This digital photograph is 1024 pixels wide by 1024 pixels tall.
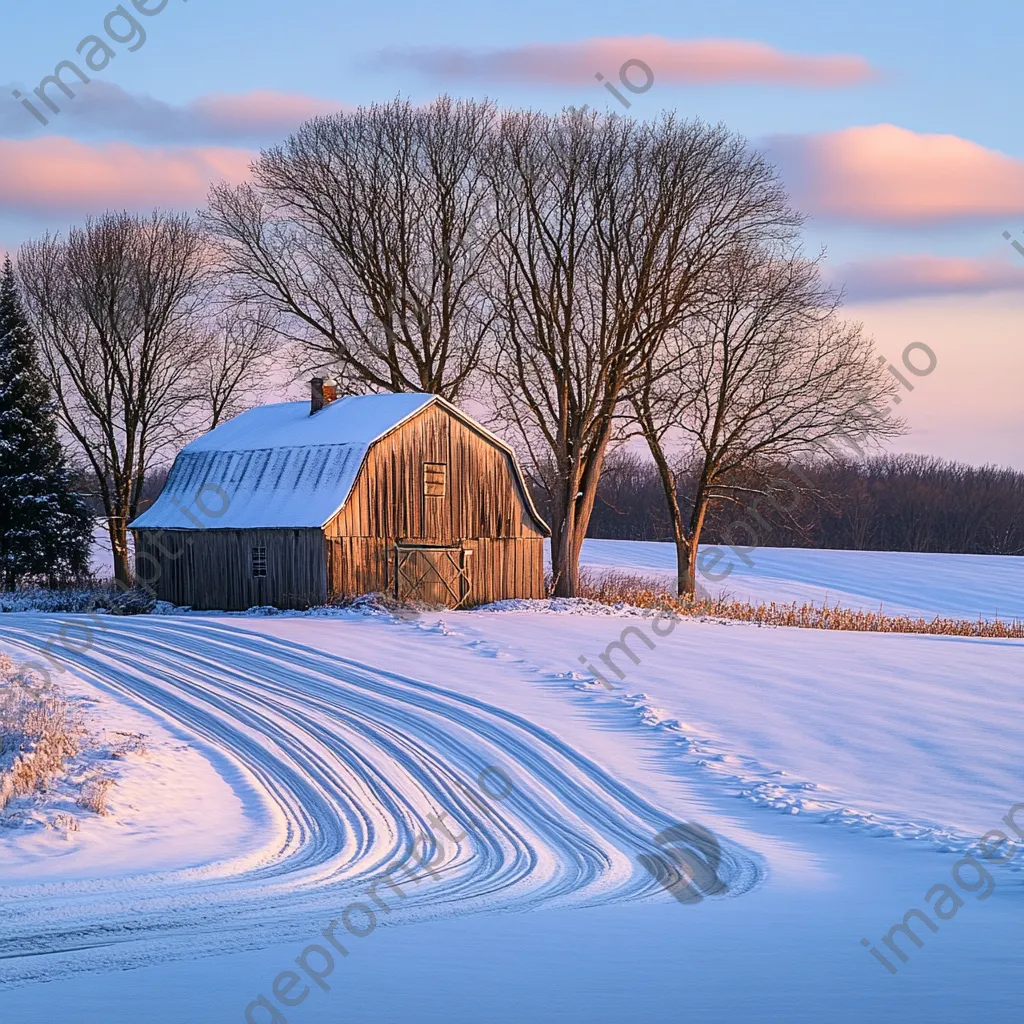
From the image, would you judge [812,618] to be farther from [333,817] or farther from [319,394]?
[333,817]

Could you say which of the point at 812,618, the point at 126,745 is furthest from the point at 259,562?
the point at 126,745

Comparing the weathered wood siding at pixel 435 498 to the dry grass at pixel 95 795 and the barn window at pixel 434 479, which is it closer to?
the barn window at pixel 434 479

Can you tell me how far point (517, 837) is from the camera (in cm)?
1105

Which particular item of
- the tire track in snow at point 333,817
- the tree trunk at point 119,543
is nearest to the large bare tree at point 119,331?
the tree trunk at point 119,543

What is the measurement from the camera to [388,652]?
22328 mm

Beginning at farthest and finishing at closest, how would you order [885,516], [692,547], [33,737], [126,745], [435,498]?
[885,516] → [692,547] → [435,498] → [126,745] → [33,737]

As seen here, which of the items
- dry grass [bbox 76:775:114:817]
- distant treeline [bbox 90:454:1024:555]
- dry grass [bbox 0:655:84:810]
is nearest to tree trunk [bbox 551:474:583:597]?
dry grass [bbox 0:655:84:810]

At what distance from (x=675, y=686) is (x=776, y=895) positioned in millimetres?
10607

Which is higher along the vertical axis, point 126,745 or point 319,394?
point 319,394

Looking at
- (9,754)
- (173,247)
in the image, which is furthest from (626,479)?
(9,754)

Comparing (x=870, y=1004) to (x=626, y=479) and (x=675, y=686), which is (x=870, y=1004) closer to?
(x=675, y=686)

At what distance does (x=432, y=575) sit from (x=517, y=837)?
23.0 meters

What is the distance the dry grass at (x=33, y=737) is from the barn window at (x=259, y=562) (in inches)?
627

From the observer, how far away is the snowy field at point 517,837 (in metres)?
6.63
